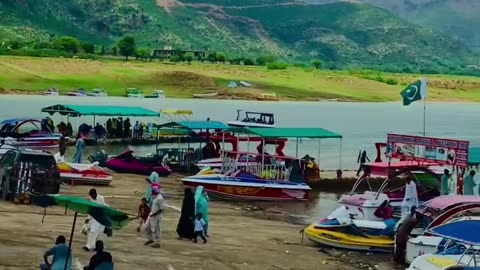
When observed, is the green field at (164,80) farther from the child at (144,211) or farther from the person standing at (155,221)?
the person standing at (155,221)

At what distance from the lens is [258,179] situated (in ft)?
112

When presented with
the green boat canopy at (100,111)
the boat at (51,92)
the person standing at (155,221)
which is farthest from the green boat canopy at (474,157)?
the boat at (51,92)

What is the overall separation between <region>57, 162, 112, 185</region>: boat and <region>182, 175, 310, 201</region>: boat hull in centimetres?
292

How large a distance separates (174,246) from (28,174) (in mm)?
6717

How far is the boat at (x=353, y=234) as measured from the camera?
23.3m

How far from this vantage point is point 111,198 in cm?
3125

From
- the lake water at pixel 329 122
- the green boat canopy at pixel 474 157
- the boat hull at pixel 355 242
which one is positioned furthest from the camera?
the lake water at pixel 329 122

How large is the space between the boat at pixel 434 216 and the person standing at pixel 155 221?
18.2 feet

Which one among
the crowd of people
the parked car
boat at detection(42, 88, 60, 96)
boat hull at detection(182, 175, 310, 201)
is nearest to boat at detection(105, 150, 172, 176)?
boat hull at detection(182, 175, 310, 201)

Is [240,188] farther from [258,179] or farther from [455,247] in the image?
[455,247]

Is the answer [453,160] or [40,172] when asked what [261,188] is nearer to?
[453,160]

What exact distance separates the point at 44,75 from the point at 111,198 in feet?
428

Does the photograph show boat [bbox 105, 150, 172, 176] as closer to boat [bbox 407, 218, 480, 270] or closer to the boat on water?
the boat on water

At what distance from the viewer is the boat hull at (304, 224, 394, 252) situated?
23.2 m
